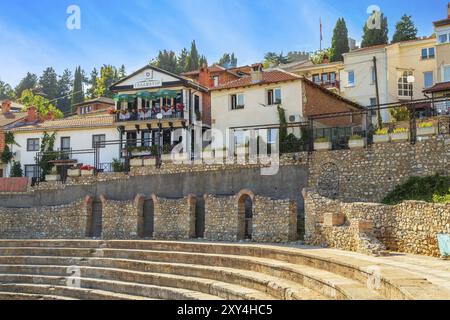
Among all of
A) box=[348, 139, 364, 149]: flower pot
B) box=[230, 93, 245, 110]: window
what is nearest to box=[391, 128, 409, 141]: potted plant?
box=[348, 139, 364, 149]: flower pot

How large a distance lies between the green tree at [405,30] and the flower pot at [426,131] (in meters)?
46.1

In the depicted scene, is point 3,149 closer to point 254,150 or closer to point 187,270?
point 254,150

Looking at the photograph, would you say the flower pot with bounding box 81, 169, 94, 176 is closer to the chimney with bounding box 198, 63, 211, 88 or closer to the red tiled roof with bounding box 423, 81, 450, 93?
the chimney with bounding box 198, 63, 211, 88

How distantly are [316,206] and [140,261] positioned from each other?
7.24 metres

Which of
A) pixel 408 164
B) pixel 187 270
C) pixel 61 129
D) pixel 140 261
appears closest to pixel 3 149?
pixel 61 129

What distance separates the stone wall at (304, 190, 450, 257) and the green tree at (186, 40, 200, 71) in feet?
225

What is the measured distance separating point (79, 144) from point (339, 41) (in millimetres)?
40110

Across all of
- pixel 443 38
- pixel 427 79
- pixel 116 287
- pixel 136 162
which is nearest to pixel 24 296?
pixel 116 287

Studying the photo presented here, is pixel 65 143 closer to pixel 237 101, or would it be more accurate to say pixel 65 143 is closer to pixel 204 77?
pixel 204 77

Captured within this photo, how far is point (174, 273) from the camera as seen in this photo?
19297 millimetres

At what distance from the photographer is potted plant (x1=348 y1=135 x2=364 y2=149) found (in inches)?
953

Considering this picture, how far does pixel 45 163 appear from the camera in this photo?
4109cm

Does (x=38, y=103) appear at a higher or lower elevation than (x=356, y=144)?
higher
